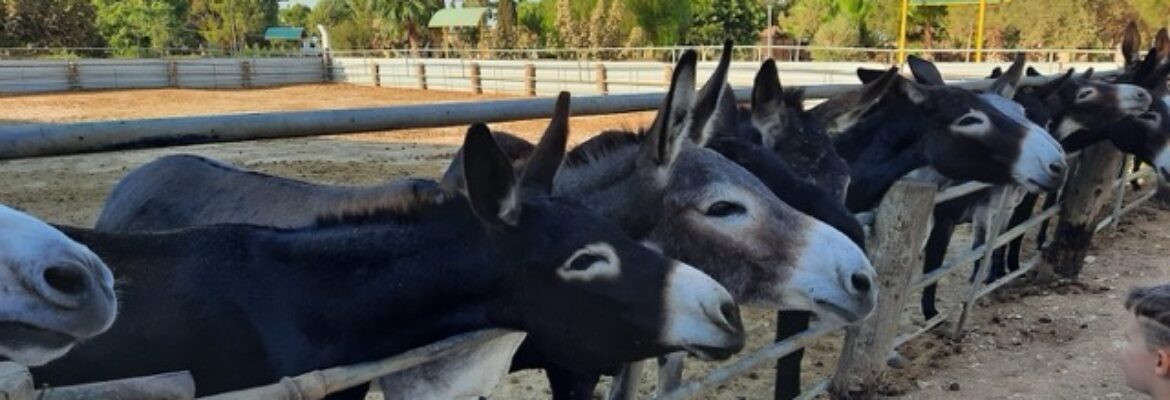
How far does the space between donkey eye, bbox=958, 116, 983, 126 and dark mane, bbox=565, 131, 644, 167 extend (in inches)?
97.4

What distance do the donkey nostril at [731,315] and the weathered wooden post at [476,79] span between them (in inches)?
1058

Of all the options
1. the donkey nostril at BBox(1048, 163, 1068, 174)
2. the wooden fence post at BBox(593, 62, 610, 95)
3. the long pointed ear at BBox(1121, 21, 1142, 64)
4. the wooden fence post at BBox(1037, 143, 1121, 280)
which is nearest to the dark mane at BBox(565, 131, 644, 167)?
the donkey nostril at BBox(1048, 163, 1068, 174)

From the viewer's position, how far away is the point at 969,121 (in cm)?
450

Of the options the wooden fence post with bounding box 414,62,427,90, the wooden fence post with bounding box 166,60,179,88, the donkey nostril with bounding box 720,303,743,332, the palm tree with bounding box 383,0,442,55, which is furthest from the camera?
the palm tree with bounding box 383,0,442,55

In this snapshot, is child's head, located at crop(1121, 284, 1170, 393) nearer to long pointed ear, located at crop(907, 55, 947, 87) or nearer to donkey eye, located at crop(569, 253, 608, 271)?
donkey eye, located at crop(569, 253, 608, 271)

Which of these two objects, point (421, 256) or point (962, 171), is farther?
point (962, 171)

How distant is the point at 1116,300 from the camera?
5980 millimetres

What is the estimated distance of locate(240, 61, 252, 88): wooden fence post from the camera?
33.6m

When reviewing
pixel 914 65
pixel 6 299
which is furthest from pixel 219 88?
pixel 6 299

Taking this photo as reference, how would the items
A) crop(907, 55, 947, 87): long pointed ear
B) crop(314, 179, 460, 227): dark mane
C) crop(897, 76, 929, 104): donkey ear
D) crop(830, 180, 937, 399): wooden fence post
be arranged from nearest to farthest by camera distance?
crop(314, 179, 460, 227): dark mane, crop(830, 180, 937, 399): wooden fence post, crop(897, 76, 929, 104): donkey ear, crop(907, 55, 947, 87): long pointed ear

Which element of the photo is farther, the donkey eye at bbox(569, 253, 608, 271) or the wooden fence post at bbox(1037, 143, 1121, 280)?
the wooden fence post at bbox(1037, 143, 1121, 280)

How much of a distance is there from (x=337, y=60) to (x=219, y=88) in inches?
214

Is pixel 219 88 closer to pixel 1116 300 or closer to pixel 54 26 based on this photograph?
pixel 54 26

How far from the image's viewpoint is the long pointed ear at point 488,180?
6.11ft
